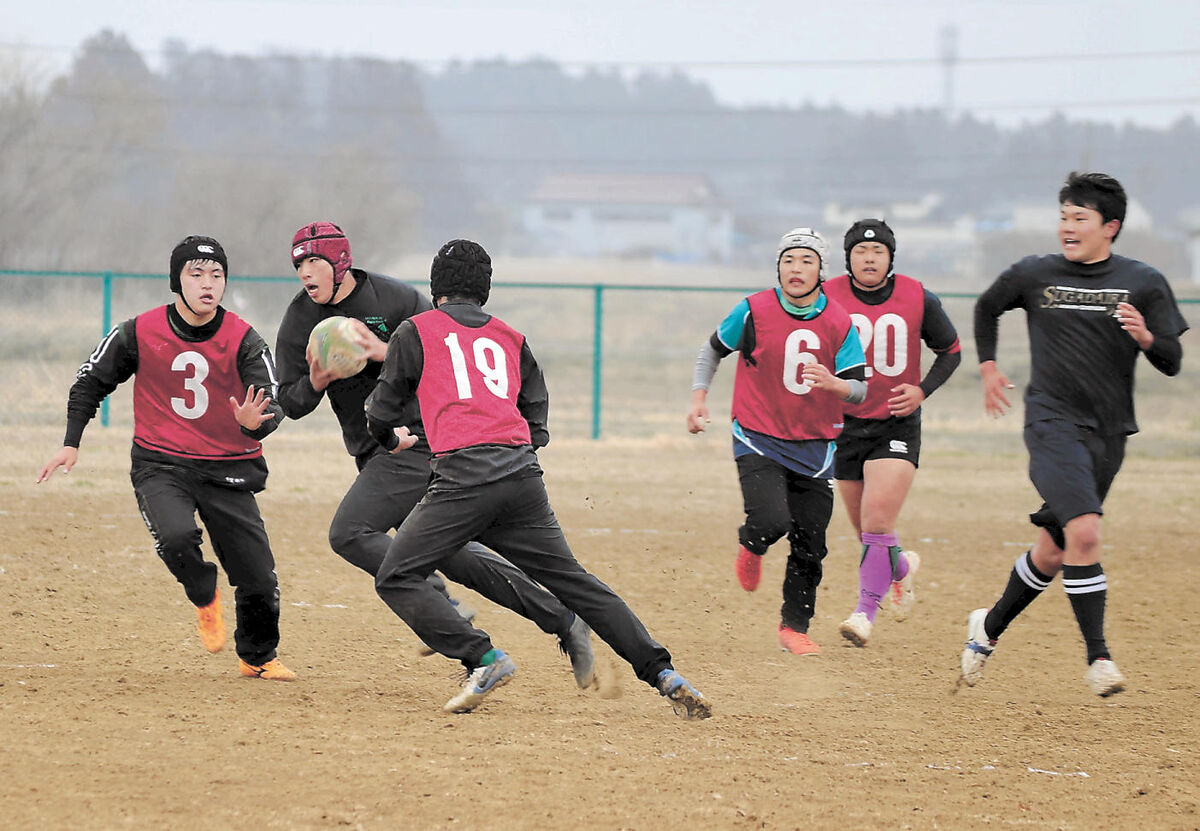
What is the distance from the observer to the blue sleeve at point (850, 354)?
676 centimetres

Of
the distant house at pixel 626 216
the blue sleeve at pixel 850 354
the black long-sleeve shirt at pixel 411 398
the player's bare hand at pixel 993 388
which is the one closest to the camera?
the black long-sleeve shirt at pixel 411 398

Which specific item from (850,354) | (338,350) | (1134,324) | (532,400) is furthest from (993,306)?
(338,350)

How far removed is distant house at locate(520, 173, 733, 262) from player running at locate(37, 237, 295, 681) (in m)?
95.7

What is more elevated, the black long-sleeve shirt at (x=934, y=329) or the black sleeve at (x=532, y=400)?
the black long-sleeve shirt at (x=934, y=329)

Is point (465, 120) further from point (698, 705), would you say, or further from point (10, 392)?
point (698, 705)

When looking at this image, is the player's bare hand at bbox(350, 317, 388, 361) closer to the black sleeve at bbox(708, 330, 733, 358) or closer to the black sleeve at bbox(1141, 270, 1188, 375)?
the black sleeve at bbox(708, 330, 733, 358)

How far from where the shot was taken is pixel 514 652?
6.95 meters

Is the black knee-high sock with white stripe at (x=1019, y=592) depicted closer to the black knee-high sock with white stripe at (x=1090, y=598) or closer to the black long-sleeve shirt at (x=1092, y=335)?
the black knee-high sock with white stripe at (x=1090, y=598)

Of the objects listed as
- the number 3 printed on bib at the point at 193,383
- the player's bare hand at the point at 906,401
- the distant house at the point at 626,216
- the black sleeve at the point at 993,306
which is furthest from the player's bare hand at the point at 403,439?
the distant house at the point at 626,216

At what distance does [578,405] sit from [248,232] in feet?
82.4

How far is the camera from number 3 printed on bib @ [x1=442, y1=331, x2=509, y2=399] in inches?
210

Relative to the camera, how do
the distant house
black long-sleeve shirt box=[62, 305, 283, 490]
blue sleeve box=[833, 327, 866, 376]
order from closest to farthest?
black long-sleeve shirt box=[62, 305, 283, 490], blue sleeve box=[833, 327, 866, 376], the distant house

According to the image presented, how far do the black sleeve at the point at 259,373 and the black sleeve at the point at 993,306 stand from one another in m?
3.10

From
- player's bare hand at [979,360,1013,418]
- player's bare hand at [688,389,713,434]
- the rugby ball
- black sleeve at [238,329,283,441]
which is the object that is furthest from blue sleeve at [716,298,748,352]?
black sleeve at [238,329,283,441]
